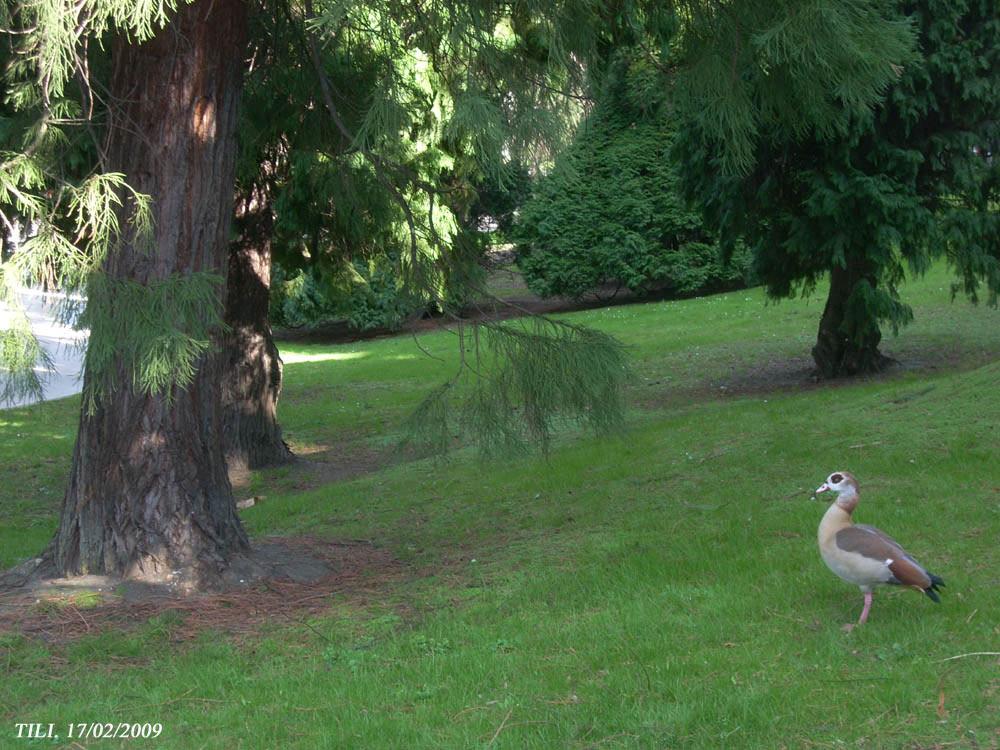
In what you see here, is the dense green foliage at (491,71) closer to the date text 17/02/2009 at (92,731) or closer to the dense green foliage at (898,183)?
the date text 17/02/2009 at (92,731)

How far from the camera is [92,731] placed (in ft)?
15.3

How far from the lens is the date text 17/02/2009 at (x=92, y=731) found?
15.1 feet

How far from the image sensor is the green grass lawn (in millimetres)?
4336

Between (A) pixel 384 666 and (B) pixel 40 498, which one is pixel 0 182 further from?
(B) pixel 40 498

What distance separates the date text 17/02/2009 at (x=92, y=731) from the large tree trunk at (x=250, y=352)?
8.60 meters

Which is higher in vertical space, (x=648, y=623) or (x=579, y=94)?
(x=579, y=94)

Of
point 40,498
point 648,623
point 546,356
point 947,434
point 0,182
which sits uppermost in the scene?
point 0,182

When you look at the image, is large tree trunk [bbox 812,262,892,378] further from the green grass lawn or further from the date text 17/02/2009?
the date text 17/02/2009

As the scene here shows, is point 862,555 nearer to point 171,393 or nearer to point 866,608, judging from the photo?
point 866,608

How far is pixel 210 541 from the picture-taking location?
23.1 ft

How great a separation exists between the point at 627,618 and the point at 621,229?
25.7 meters

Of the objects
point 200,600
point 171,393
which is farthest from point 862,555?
point 171,393

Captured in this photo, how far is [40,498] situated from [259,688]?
9.23 metres

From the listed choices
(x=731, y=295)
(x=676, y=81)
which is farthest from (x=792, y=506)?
(x=731, y=295)
